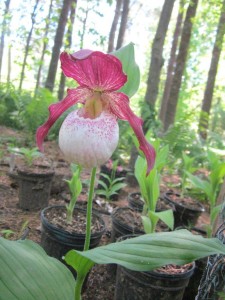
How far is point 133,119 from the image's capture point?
44.0 inches

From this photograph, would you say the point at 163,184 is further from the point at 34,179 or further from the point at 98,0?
the point at 98,0

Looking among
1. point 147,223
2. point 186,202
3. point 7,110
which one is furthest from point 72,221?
point 7,110

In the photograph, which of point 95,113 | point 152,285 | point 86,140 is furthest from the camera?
point 152,285

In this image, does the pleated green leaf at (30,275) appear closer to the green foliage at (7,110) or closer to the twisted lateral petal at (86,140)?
the twisted lateral petal at (86,140)

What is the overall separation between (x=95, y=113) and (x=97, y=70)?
0.17 m

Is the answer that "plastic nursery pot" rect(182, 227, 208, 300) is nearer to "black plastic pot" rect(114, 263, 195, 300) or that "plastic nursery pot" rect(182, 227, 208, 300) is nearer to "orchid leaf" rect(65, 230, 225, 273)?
"black plastic pot" rect(114, 263, 195, 300)

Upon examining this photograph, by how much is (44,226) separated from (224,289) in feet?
3.59

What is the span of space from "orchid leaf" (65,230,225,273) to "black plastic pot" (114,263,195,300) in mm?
627

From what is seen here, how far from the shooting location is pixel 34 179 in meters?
2.65

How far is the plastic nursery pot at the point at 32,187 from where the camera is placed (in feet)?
8.69

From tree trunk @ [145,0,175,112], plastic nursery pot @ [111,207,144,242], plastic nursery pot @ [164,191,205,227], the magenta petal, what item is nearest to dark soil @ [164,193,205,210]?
plastic nursery pot @ [164,191,205,227]

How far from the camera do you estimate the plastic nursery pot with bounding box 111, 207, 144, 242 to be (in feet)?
6.51

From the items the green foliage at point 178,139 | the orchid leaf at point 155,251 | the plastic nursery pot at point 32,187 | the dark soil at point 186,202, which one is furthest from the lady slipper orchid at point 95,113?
the green foliage at point 178,139

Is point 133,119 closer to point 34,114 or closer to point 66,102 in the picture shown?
point 66,102
